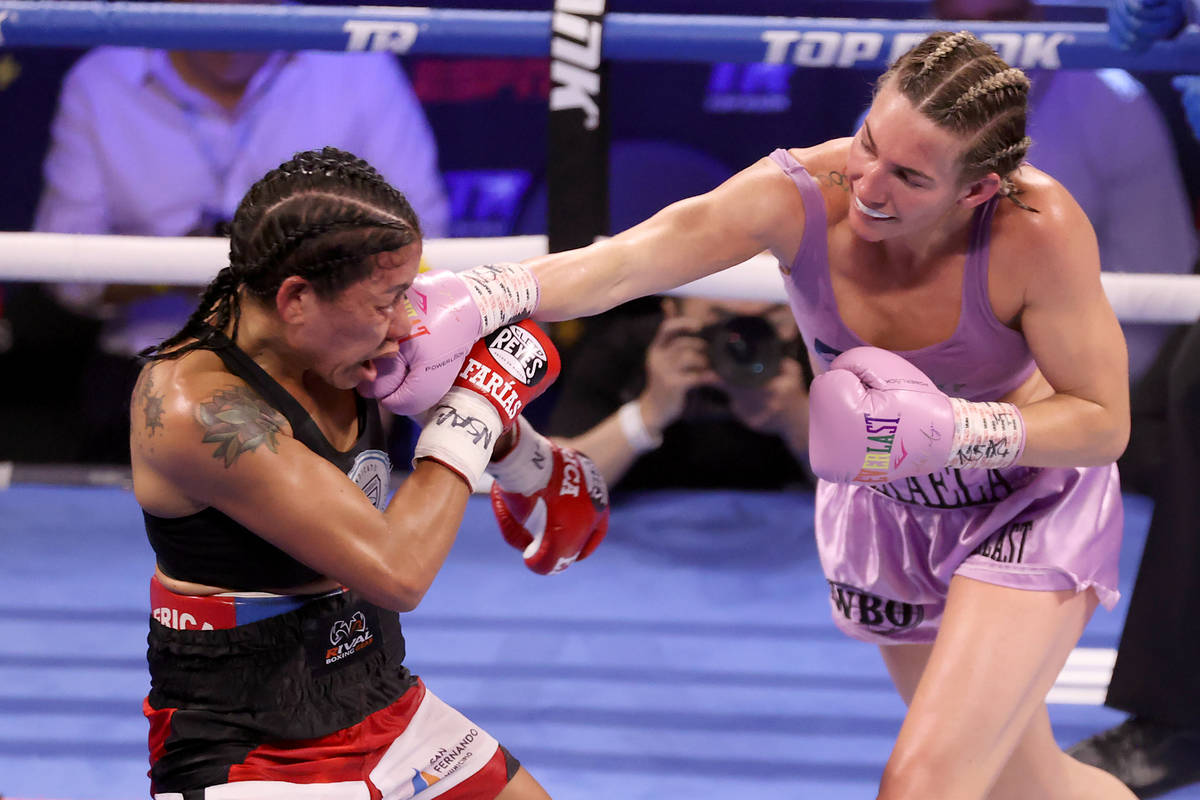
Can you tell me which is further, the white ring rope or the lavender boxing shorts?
the white ring rope

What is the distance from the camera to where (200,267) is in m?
2.40

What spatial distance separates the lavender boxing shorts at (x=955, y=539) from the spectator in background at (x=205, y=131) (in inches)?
92.0

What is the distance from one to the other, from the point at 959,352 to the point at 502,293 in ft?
2.14

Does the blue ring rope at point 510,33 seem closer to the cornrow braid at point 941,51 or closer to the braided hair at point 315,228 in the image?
the cornrow braid at point 941,51

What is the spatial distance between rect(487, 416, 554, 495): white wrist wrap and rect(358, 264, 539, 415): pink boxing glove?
25cm

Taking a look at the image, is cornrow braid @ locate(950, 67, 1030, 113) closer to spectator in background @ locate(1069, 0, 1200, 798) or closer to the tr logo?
spectator in background @ locate(1069, 0, 1200, 798)

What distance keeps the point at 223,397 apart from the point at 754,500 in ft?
9.07

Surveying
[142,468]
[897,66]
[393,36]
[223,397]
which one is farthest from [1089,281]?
[393,36]

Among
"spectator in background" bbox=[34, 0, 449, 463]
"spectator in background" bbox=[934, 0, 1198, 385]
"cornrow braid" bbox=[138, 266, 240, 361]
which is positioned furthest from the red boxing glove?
"spectator in background" bbox=[934, 0, 1198, 385]

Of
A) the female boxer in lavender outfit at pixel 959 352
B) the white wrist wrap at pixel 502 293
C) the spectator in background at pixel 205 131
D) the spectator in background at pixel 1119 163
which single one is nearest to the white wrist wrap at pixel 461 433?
the white wrist wrap at pixel 502 293

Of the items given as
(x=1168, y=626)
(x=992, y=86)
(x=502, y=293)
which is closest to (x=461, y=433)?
(x=502, y=293)

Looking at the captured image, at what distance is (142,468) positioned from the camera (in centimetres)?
142

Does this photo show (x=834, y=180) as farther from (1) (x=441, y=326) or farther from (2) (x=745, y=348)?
(2) (x=745, y=348)

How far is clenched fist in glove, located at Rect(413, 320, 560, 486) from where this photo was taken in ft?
4.93
